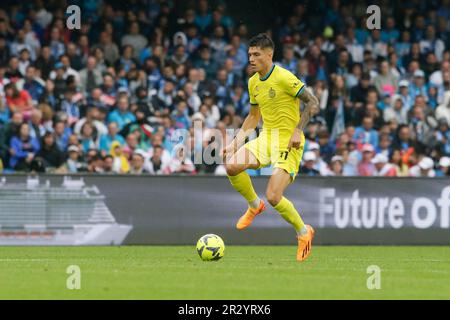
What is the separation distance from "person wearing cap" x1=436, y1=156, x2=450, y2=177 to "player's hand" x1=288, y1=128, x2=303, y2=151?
8662 mm

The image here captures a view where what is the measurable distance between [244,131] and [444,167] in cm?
831

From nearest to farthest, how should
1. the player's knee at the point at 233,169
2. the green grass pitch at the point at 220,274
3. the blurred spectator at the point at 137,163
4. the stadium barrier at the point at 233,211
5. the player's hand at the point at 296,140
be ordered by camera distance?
the green grass pitch at the point at 220,274 → the player's hand at the point at 296,140 → the player's knee at the point at 233,169 → the stadium barrier at the point at 233,211 → the blurred spectator at the point at 137,163

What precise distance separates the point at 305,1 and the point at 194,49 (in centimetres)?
338

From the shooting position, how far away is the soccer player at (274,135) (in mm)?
13023

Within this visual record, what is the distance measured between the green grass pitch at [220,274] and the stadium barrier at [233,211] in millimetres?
942

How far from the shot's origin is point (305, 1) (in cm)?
2472

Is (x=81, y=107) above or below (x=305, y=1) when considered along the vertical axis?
below

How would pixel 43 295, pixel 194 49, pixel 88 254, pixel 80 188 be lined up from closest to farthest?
pixel 43 295
pixel 88 254
pixel 80 188
pixel 194 49

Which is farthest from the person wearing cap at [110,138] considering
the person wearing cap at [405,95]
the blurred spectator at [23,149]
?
the person wearing cap at [405,95]

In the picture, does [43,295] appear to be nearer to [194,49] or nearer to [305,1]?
[194,49]

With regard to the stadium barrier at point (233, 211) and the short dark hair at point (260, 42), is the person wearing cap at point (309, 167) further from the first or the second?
the short dark hair at point (260, 42)

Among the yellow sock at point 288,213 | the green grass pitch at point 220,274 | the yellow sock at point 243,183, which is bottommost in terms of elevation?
the green grass pitch at point 220,274

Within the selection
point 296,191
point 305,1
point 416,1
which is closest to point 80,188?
point 296,191

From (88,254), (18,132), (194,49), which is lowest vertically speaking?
(88,254)
